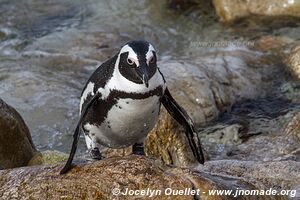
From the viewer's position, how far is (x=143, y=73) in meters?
3.89

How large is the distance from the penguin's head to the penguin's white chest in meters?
0.15

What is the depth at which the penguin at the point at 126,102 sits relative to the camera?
3.97 m

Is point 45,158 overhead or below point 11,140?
below

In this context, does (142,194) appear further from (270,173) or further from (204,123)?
(204,123)

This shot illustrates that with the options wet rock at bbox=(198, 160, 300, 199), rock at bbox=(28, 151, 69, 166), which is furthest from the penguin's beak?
rock at bbox=(28, 151, 69, 166)

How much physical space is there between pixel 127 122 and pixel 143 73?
0.44 meters

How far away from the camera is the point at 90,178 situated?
3607mm

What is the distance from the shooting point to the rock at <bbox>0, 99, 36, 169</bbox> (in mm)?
5109

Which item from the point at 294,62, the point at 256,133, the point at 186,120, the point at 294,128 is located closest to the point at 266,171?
the point at 186,120

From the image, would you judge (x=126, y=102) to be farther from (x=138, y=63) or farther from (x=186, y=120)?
(x=186, y=120)

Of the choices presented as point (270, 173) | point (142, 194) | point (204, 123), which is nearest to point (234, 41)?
point (204, 123)

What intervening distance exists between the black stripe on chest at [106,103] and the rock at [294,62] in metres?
4.12

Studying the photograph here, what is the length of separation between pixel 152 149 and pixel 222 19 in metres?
4.80

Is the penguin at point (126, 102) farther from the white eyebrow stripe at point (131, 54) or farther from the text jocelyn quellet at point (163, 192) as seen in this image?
the text jocelyn quellet at point (163, 192)
